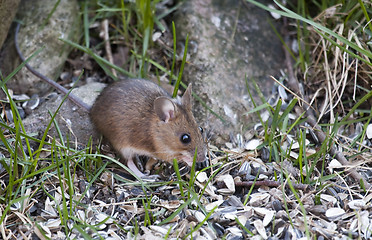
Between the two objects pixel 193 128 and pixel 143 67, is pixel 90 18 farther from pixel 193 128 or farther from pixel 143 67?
pixel 193 128

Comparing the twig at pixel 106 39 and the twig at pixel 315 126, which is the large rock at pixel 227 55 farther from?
the twig at pixel 106 39

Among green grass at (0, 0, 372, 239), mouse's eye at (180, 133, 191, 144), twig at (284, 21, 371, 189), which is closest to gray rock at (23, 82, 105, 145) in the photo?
green grass at (0, 0, 372, 239)

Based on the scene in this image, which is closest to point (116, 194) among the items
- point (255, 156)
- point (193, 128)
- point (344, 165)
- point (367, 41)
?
point (193, 128)

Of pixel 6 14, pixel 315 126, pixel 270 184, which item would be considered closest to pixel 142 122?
pixel 270 184

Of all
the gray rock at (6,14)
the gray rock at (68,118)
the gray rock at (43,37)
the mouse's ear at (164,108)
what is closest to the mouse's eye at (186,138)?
the mouse's ear at (164,108)

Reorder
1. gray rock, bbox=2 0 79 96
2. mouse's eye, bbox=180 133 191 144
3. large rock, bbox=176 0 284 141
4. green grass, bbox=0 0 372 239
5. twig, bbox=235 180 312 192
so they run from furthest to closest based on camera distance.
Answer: gray rock, bbox=2 0 79 96, large rock, bbox=176 0 284 141, mouse's eye, bbox=180 133 191 144, twig, bbox=235 180 312 192, green grass, bbox=0 0 372 239

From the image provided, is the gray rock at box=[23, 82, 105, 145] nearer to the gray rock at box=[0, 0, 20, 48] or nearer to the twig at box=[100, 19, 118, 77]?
the twig at box=[100, 19, 118, 77]
